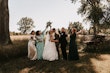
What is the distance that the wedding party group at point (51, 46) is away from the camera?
54.7 ft

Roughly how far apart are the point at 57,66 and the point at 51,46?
1.88m

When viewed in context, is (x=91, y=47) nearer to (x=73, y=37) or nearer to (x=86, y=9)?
(x=73, y=37)

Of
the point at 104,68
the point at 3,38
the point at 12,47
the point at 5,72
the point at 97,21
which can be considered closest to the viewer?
the point at 104,68

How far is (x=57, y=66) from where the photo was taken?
15.5 meters

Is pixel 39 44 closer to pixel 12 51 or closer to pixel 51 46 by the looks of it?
pixel 51 46

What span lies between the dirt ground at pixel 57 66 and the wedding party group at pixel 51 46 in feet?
1.68

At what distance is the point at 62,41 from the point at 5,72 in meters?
4.31

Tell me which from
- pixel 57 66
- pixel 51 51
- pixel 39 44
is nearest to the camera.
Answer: pixel 57 66

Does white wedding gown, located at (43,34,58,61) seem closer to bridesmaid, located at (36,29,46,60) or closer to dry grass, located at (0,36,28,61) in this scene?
bridesmaid, located at (36,29,46,60)

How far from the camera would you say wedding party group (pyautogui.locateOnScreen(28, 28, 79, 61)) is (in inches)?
657

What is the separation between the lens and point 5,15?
75.8ft

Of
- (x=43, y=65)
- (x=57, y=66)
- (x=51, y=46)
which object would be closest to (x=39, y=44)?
(x=51, y=46)

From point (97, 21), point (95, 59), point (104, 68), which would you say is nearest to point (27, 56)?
point (95, 59)

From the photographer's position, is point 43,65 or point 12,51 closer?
point 43,65
